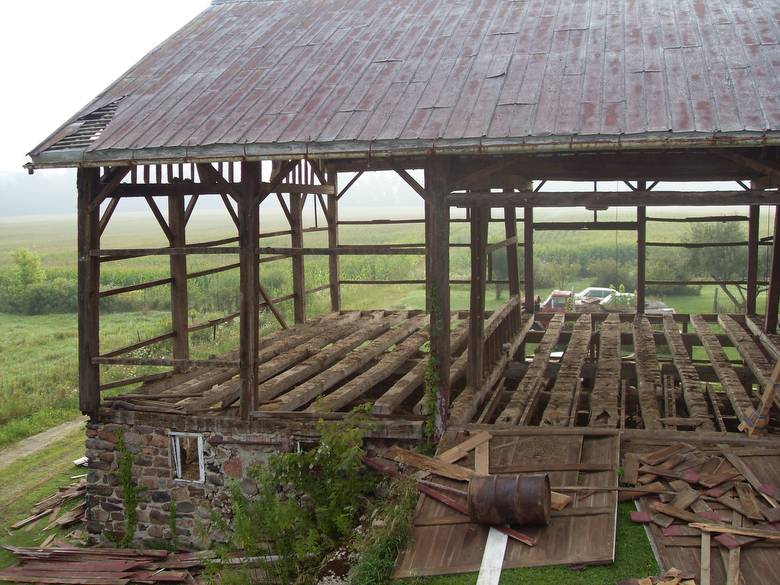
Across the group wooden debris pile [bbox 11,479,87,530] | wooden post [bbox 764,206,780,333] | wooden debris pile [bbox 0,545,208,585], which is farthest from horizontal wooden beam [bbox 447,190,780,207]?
wooden debris pile [bbox 11,479,87,530]

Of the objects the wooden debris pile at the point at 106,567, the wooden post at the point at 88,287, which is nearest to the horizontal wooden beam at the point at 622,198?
the wooden post at the point at 88,287

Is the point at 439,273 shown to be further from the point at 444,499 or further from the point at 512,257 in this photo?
the point at 512,257

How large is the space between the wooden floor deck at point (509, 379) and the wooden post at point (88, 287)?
0.98ft

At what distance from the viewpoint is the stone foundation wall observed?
934 centimetres

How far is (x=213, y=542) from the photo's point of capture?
9.61 metres

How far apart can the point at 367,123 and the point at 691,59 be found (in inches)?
148

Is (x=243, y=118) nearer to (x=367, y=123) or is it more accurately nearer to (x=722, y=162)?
(x=367, y=123)

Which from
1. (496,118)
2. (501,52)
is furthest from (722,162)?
(496,118)

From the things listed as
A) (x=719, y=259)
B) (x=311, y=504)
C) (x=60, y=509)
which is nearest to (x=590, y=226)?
(x=311, y=504)

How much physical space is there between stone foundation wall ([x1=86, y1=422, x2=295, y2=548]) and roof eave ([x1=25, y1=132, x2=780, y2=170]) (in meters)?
3.17

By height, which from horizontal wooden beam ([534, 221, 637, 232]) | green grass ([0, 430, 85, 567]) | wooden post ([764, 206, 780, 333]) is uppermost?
horizontal wooden beam ([534, 221, 637, 232])

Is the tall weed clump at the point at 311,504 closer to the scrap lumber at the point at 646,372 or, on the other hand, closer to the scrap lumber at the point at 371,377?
the scrap lumber at the point at 371,377

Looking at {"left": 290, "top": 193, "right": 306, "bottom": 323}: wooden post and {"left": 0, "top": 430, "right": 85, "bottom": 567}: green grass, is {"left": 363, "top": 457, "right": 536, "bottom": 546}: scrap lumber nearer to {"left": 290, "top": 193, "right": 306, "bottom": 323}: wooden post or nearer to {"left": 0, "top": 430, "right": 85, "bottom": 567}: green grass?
{"left": 0, "top": 430, "right": 85, "bottom": 567}: green grass

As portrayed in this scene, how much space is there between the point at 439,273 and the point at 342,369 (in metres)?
2.93
